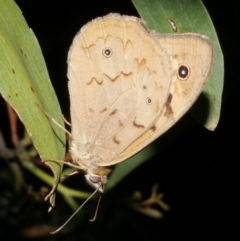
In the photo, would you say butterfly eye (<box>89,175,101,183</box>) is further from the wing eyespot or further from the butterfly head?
the wing eyespot

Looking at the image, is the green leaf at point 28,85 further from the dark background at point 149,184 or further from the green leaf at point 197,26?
the dark background at point 149,184

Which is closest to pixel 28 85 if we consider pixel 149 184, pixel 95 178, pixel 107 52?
pixel 107 52

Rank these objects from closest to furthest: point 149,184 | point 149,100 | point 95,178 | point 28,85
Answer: point 28,85, point 149,100, point 95,178, point 149,184

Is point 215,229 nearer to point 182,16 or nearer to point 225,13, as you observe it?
point 225,13

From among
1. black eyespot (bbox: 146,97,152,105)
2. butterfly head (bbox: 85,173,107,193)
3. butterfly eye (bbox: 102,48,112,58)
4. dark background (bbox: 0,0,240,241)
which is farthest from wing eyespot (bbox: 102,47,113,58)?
butterfly head (bbox: 85,173,107,193)

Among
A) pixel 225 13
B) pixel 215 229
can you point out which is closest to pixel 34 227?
pixel 215 229

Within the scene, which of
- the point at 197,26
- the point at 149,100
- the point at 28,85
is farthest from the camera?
the point at 149,100

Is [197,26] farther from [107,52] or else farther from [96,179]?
[96,179]
